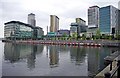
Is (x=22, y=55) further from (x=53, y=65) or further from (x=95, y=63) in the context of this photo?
(x=95, y=63)

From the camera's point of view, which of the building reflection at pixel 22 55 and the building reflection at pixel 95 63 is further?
the building reflection at pixel 22 55

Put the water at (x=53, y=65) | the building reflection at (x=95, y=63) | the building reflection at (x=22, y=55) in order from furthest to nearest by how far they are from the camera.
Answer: the building reflection at (x=22, y=55) < the building reflection at (x=95, y=63) < the water at (x=53, y=65)

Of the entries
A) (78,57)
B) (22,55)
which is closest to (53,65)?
(78,57)

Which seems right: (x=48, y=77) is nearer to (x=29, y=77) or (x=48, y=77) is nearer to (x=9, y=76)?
(x=29, y=77)

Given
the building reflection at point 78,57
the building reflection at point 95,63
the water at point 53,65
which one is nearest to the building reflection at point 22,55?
the water at point 53,65

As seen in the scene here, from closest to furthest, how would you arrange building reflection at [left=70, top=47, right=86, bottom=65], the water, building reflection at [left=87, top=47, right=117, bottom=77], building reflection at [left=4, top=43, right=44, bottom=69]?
the water < building reflection at [left=87, top=47, right=117, bottom=77] < building reflection at [left=4, top=43, right=44, bottom=69] < building reflection at [left=70, top=47, right=86, bottom=65]

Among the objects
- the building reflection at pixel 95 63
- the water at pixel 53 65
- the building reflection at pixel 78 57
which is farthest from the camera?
the building reflection at pixel 78 57

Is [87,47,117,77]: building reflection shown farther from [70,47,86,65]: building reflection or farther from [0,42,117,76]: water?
[70,47,86,65]: building reflection

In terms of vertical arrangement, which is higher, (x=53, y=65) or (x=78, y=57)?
(x=53, y=65)

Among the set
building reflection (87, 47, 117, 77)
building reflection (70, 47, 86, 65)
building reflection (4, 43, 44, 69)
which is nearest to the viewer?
building reflection (87, 47, 117, 77)

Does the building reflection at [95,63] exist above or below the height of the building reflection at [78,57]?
above

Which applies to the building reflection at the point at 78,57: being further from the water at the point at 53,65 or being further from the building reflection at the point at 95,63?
the building reflection at the point at 95,63

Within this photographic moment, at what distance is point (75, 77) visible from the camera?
2789 centimetres

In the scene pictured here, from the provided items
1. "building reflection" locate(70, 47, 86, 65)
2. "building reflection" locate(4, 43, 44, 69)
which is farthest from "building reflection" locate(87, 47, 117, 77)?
"building reflection" locate(4, 43, 44, 69)
